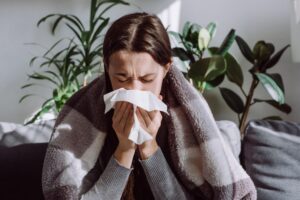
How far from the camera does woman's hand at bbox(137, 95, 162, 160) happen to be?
83cm

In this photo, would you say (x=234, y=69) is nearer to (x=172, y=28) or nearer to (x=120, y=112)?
(x=172, y=28)

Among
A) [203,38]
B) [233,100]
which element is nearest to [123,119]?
[203,38]

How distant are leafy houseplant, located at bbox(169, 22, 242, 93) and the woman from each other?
43 centimetres

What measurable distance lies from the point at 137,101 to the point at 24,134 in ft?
1.55

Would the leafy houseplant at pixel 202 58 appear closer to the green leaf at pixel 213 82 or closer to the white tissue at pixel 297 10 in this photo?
the green leaf at pixel 213 82

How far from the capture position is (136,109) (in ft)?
2.67

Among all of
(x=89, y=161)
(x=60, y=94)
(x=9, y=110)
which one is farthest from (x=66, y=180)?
(x=9, y=110)

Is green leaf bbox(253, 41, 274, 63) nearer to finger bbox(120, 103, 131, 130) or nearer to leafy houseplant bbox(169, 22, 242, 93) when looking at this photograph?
leafy houseplant bbox(169, 22, 242, 93)

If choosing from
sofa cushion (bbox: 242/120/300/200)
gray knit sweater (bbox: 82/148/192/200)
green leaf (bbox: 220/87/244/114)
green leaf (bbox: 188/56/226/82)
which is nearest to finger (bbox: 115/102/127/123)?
gray knit sweater (bbox: 82/148/192/200)

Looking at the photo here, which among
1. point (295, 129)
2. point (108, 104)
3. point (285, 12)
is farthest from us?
point (285, 12)

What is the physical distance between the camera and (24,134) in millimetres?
1088

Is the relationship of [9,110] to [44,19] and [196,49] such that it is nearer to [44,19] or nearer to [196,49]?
[44,19]

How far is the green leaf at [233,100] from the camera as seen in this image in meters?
1.51

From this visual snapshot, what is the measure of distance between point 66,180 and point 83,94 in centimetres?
23
